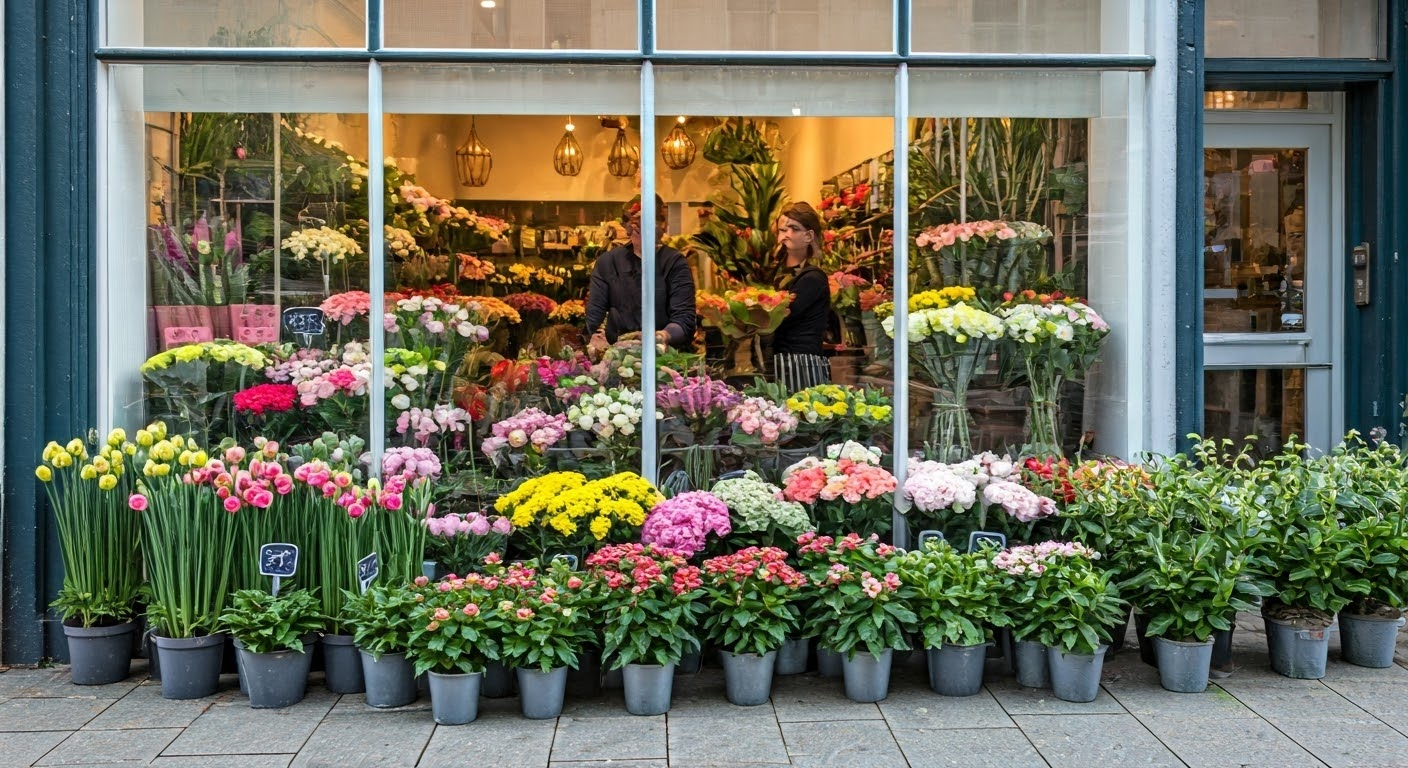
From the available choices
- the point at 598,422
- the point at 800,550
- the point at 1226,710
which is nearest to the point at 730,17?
the point at 598,422

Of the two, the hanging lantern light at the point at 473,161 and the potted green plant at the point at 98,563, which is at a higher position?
the hanging lantern light at the point at 473,161

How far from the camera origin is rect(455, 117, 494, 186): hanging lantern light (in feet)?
19.9

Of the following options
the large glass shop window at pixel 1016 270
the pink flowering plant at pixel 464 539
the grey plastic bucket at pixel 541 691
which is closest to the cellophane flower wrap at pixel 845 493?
the large glass shop window at pixel 1016 270

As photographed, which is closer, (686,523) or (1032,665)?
(1032,665)

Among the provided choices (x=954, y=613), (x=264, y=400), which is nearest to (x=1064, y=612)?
(x=954, y=613)

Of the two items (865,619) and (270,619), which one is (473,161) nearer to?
(270,619)

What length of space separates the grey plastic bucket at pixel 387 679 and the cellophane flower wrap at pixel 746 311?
254cm

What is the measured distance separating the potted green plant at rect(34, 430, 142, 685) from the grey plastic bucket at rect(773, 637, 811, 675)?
284 cm

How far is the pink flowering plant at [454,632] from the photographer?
475 centimetres

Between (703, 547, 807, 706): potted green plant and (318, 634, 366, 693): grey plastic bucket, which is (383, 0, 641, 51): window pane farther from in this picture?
(318, 634, 366, 693): grey plastic bucket

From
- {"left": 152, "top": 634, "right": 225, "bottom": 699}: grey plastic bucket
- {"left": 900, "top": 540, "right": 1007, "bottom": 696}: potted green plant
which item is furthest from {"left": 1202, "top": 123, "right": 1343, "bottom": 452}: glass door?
{"left": 152, "top": 634, "right": 225, "bottom": 699}: grey plastic bucket

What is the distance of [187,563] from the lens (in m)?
5.10

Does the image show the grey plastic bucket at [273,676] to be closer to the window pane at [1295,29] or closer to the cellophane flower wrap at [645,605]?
the cellophane flower wrap at [645,605]

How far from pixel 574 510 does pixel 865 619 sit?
52.2 inches
